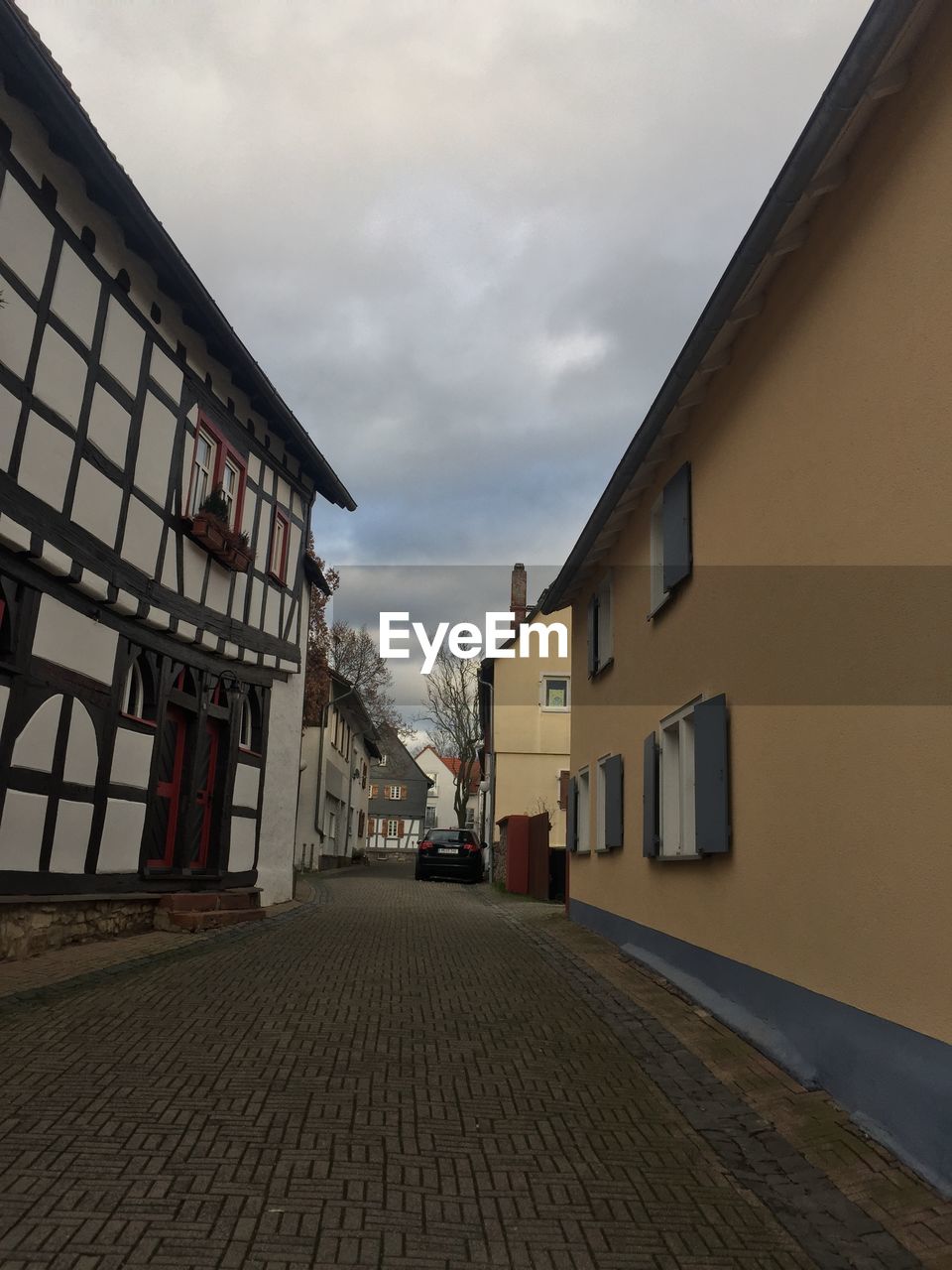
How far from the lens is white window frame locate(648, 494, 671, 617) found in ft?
35.6

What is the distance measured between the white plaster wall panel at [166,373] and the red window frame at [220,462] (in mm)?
636

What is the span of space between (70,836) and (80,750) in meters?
0.80

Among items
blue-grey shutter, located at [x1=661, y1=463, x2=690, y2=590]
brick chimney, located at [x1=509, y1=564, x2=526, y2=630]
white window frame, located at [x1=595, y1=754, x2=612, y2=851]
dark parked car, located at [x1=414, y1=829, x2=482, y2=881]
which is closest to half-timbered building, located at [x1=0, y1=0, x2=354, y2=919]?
white window frame, located at [x1=595, y1=754, x2=612, y2=851]

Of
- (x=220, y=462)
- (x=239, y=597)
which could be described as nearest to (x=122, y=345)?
(x=220, y=462)

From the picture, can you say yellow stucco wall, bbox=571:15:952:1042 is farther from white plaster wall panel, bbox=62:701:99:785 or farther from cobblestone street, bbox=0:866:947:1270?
white plaster wall panel, bbox=62:701:99:785

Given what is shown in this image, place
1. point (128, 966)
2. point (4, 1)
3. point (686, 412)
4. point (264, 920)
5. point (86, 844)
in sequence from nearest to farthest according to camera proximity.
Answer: point (4, 1)
point (128, 966)
point (686, 412)
point (86, 844)
point (264, 920)

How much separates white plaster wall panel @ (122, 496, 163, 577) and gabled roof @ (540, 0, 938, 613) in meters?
4.84

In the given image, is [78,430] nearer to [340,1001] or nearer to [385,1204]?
[340,1001]

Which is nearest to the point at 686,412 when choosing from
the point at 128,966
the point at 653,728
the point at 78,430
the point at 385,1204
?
the point at 653,728

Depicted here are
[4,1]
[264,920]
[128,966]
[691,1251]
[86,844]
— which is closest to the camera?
[691,1251]

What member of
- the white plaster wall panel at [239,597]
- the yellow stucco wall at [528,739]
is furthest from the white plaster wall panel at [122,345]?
the yellow stucco wall at [528,739]

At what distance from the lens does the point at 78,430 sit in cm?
1005

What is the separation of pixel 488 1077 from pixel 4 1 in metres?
7.75

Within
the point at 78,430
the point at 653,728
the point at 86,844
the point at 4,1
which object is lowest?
the point at 86,844
